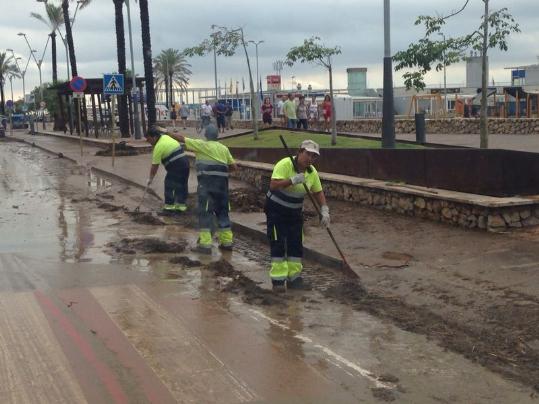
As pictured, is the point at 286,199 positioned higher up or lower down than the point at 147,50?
lower down

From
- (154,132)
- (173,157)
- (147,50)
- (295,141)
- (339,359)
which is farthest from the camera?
(147,50)

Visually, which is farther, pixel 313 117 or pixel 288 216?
pixel 313 117

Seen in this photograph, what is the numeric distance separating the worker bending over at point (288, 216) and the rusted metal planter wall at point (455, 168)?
3608mm

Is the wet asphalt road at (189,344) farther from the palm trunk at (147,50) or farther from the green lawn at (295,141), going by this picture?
the palm trunk at (147,50)

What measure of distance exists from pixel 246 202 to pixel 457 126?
15999mm

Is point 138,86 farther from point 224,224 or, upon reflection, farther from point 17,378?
point 17,378

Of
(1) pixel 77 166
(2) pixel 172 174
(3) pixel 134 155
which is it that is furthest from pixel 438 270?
(3) pixel 134 155

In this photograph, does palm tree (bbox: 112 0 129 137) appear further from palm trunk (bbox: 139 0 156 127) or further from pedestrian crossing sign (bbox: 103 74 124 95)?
pedestrian crossing sign (bbox: 103 74 124 95)

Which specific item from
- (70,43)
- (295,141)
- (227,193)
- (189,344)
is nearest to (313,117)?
(295,141)

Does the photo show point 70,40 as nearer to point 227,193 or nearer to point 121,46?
point 121,46

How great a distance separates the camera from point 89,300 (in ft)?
21.8

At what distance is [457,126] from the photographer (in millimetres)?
26094

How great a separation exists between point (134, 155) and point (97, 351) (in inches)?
836

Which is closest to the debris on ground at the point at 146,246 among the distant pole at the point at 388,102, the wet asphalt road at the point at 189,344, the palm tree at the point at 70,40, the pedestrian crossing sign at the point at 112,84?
the wet asphalt road at the point at 189,344
